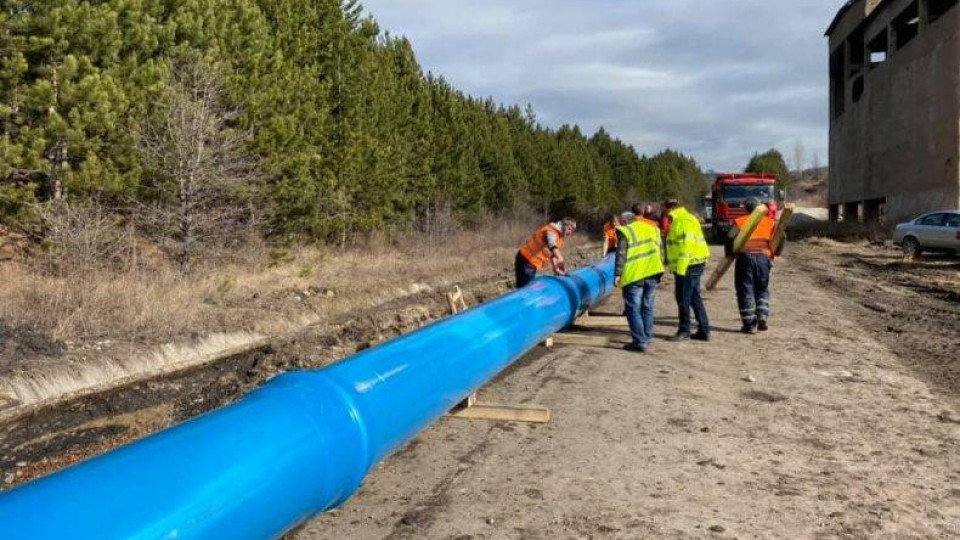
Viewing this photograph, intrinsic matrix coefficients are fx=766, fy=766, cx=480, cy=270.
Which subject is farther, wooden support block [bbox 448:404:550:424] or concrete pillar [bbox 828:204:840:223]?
concrete pillar [bbox 828:204:840:223]

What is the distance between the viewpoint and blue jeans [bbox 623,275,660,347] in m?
8.53

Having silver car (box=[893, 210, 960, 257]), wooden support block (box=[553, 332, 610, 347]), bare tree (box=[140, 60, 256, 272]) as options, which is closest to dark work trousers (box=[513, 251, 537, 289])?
wooden support block (box=[553, 332, 610, 347])

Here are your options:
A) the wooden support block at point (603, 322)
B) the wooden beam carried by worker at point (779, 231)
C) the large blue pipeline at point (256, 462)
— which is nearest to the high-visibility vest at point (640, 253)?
the wooden support block at point (603, 322)

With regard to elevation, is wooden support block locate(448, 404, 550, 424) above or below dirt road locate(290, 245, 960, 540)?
above

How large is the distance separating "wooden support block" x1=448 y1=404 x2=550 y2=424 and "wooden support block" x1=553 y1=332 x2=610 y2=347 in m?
3.29

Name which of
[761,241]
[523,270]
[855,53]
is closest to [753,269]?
[761,241]

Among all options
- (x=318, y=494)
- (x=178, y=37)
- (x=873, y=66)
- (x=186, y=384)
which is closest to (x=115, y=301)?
(x=186, y=384)

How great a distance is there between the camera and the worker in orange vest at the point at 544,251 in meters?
9.54

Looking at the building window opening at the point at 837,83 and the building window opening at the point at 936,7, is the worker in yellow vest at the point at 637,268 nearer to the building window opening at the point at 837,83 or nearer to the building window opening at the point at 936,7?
the building window opening at the point at 936,7

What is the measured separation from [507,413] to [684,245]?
428 cm

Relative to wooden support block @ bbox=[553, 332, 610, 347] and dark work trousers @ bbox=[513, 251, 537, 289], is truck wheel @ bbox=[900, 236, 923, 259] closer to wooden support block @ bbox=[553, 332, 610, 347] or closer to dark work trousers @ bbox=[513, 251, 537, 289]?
dark work trousers @ bbox=[513, 251, 537, 289]

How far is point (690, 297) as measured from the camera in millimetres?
9266

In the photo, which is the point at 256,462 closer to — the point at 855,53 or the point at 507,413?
the point at 507,413

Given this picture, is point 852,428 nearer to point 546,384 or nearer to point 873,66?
point 546,384
